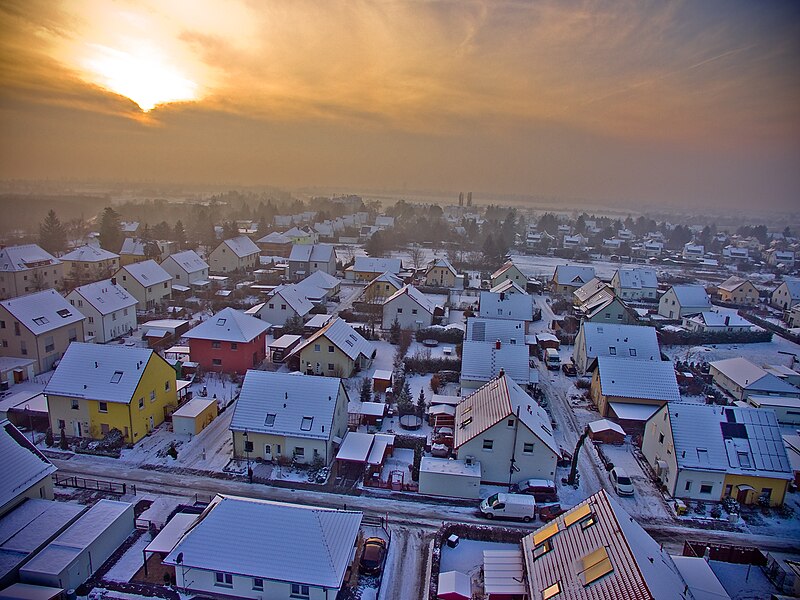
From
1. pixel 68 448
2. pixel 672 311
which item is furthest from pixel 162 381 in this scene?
pixel 672 311

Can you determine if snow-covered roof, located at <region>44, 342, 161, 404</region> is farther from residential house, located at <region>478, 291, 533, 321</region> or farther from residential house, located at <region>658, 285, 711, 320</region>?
residential house, located at <region>658, 285, 711, 320</region>

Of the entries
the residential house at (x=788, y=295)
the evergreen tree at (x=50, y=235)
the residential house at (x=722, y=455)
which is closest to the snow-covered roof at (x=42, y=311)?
the residential house at (x=722, y=455)

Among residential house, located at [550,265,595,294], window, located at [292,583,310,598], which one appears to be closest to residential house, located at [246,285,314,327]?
window, located at [292,583,310,598]

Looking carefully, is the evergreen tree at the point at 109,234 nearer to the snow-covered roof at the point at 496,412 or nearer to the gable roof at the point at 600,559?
the snow-covered roof at the point at 496,412

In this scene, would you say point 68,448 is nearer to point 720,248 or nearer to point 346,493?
point 346,493

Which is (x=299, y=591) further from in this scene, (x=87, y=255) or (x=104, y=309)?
(x=87, y=255)

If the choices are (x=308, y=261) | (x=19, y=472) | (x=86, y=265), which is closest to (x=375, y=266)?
(x=308, y=261)
